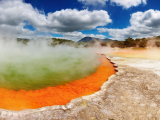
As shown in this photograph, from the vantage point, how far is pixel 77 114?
8.21 ft

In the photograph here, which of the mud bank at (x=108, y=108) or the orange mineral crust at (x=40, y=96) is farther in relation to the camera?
the orange mineral crust at (x=40, y=96)

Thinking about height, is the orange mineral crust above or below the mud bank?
below

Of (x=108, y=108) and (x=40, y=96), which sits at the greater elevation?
(x=108, y=108)

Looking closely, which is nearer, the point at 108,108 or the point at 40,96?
the point at 108,108

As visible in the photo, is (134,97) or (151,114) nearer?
(151,114)

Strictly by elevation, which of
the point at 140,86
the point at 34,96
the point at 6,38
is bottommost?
the point at 34,96

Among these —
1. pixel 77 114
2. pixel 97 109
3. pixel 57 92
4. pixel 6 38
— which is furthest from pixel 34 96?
pixel 6 38

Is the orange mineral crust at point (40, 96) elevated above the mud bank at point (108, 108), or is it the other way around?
the mud bank at point (108, 108)

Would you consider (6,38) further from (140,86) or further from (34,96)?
(140,86)

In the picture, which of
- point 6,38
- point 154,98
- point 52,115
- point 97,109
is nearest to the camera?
point 52,115

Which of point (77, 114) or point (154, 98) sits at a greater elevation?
point (154, 98)

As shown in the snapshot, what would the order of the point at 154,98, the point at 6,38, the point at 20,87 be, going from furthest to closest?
the point at 6,38
the point at 20,87
the point at 154,98

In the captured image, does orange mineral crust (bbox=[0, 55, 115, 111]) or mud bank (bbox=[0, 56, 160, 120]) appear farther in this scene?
orange mineral crust (bbox=[0, 55, 115, 111])

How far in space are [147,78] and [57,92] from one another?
Result: 436cm
